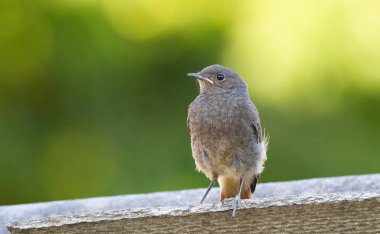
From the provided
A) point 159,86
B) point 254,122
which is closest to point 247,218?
point 254,122

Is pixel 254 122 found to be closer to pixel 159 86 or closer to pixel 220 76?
pixel 220 76

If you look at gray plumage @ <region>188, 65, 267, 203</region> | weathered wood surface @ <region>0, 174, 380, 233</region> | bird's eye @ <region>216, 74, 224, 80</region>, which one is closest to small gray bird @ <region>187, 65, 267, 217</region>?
gray plumage @ <region>188, 65, 267, 203</region>

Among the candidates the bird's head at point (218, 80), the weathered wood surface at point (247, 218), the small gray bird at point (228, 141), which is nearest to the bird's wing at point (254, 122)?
the small gray bird at point (228, 141)

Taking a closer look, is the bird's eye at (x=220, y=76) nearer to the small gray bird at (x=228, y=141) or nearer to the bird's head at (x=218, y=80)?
the bird's head at (x=218, y=80)

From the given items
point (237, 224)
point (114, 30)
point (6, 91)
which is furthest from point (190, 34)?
point (237, 224)

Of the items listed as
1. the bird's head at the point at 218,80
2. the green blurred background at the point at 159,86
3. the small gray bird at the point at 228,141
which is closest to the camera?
the small gray bird at the point at 228,141

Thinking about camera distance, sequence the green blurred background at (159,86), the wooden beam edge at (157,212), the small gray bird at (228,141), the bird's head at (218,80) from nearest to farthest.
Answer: the wooden beam edge at (157,212)
the small gray bird at (228,141)
the bird's head at (218,80)
the green blurred background at (159,86)

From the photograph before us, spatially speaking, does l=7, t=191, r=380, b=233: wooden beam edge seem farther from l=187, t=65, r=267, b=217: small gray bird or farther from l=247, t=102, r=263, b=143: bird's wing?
l=247, t=102, r=263, b=143: bird's wing
